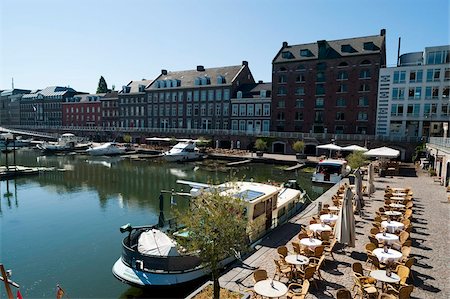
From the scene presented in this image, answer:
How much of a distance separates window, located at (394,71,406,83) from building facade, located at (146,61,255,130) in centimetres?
2969

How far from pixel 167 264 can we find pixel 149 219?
10116 mm

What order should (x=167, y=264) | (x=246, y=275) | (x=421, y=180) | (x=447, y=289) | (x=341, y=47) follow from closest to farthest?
(x=447, y=289), (x=246, y=275), (x=167, y=264), (x=421, y=180), (x=341, y=47)

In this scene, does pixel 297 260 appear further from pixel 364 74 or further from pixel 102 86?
pixel 102 86

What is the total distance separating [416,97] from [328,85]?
44.0 feet

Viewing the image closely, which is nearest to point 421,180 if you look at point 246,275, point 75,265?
point 246,275

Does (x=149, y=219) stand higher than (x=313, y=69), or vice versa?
(x=313, y=69)

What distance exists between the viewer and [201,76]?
238ft

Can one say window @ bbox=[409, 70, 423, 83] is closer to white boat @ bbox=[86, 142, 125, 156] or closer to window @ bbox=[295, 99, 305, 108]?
window @ bbox=[295, 99, 305, 108]

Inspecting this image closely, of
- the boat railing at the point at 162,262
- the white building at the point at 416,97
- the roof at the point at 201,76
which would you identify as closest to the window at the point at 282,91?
the roof at the point at 201,76

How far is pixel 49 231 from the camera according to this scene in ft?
64.2

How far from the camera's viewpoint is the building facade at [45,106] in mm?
100812

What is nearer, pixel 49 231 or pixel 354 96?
pixel 49 231

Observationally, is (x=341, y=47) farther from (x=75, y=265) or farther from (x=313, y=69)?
(x=75, y=265)

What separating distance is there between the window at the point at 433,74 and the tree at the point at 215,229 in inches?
1984
